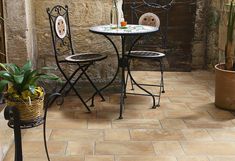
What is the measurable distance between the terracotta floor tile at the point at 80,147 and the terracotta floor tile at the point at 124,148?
4 cm

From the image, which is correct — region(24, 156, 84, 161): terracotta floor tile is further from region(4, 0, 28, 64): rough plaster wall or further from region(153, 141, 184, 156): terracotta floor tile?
region(4, 0, 28, 64): rough plaster wall

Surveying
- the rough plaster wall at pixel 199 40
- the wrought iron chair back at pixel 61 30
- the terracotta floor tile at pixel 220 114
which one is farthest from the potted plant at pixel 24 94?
the rough plaster wall at pixel 199 40

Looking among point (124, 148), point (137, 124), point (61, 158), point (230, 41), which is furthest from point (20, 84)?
point (230, 41)

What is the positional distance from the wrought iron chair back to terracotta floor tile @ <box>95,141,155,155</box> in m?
1.08

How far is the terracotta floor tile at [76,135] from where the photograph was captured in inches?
108

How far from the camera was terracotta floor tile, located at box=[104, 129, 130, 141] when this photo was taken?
9.02 feet

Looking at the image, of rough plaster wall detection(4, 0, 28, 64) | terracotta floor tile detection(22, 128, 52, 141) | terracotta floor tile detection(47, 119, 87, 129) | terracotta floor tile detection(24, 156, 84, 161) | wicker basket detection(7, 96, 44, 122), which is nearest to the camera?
wicker basket detection(7, 96, 44, 122)

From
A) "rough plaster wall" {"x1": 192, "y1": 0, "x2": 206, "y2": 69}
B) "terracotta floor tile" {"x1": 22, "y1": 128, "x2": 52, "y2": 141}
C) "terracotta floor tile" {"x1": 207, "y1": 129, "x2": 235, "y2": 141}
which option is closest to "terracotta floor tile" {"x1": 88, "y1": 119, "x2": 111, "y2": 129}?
"terracotta floor tile" {"x1": 22, "y1": 128, "x2": 52, "y2": 141}

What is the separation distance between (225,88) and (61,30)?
161cm

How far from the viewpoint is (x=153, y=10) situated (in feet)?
16.4

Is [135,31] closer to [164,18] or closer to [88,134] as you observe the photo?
[88,134]

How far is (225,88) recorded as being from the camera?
333 cm

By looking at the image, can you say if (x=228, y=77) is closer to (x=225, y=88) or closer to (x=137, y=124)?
(x=225, y=88)

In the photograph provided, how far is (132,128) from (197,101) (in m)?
1.02
